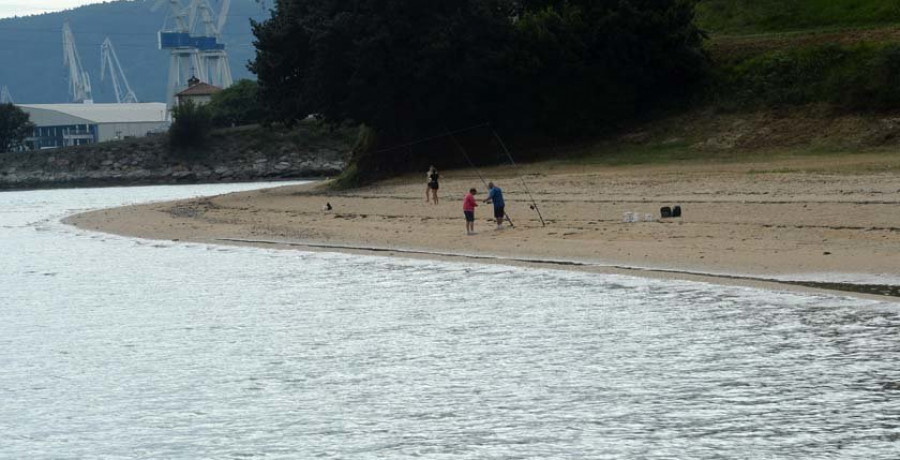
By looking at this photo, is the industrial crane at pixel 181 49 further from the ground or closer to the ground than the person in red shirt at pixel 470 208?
further from the ground

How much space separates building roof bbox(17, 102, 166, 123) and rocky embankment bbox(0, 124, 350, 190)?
1783 inches

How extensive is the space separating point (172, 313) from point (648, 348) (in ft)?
32.7

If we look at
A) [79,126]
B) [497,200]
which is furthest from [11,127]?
[497,200]

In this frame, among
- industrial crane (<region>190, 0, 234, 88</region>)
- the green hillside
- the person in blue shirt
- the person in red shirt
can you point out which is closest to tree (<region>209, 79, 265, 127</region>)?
the green hillside

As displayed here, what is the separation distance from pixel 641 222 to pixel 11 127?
4348 inches

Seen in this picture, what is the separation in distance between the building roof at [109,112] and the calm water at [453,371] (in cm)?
14071

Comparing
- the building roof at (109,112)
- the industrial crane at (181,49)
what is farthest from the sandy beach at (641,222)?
the industrial crane at (181,49)

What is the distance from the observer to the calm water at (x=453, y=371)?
1360cm

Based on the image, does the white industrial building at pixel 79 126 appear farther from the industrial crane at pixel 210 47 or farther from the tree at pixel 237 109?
the tree at pixel 237 109

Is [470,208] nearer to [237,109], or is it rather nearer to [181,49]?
[237,109]

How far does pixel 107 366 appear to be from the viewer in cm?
1897

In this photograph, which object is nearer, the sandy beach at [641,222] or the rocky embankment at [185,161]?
the sandy beach at [641,222]

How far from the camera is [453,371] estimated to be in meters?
17.2

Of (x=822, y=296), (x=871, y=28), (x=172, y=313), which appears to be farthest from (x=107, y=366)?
(x=871, y=28)
